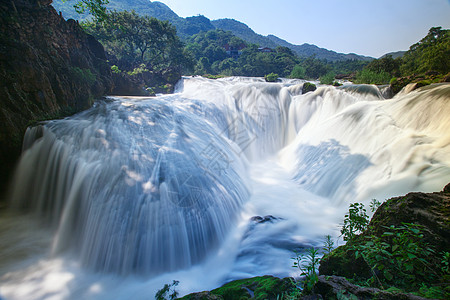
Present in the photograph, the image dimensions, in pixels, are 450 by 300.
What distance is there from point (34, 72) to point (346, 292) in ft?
27.9

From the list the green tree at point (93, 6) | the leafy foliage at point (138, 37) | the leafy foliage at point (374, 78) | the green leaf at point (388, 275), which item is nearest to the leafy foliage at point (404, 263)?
the green leaf at point (388, 275)

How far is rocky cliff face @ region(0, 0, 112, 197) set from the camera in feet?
18.3

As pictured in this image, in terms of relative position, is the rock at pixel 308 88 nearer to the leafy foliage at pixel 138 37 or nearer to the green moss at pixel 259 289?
the green moss at pixel 259 289

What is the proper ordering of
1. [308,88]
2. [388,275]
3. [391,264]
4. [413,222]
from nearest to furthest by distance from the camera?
[388,275] < [391,264] < [413,222] < [308,88]

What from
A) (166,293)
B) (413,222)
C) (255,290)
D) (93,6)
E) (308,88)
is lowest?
(166,293)

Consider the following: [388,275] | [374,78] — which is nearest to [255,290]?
[388,275]

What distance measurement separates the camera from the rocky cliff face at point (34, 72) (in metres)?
5.57

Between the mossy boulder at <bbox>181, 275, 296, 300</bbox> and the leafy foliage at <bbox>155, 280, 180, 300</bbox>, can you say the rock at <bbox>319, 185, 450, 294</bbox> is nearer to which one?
the mossy boulder at <bbox>181, 275, 296, 300</bbox>

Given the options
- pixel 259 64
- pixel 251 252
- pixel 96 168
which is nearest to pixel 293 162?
pixel 251 252

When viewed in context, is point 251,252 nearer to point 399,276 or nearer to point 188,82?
point 399,276

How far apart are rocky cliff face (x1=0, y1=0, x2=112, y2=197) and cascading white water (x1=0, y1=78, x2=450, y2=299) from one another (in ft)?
1.48

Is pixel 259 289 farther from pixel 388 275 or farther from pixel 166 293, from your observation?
pixel 166 293

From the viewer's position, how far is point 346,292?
5.35 ft

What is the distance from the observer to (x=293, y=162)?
8.71m
